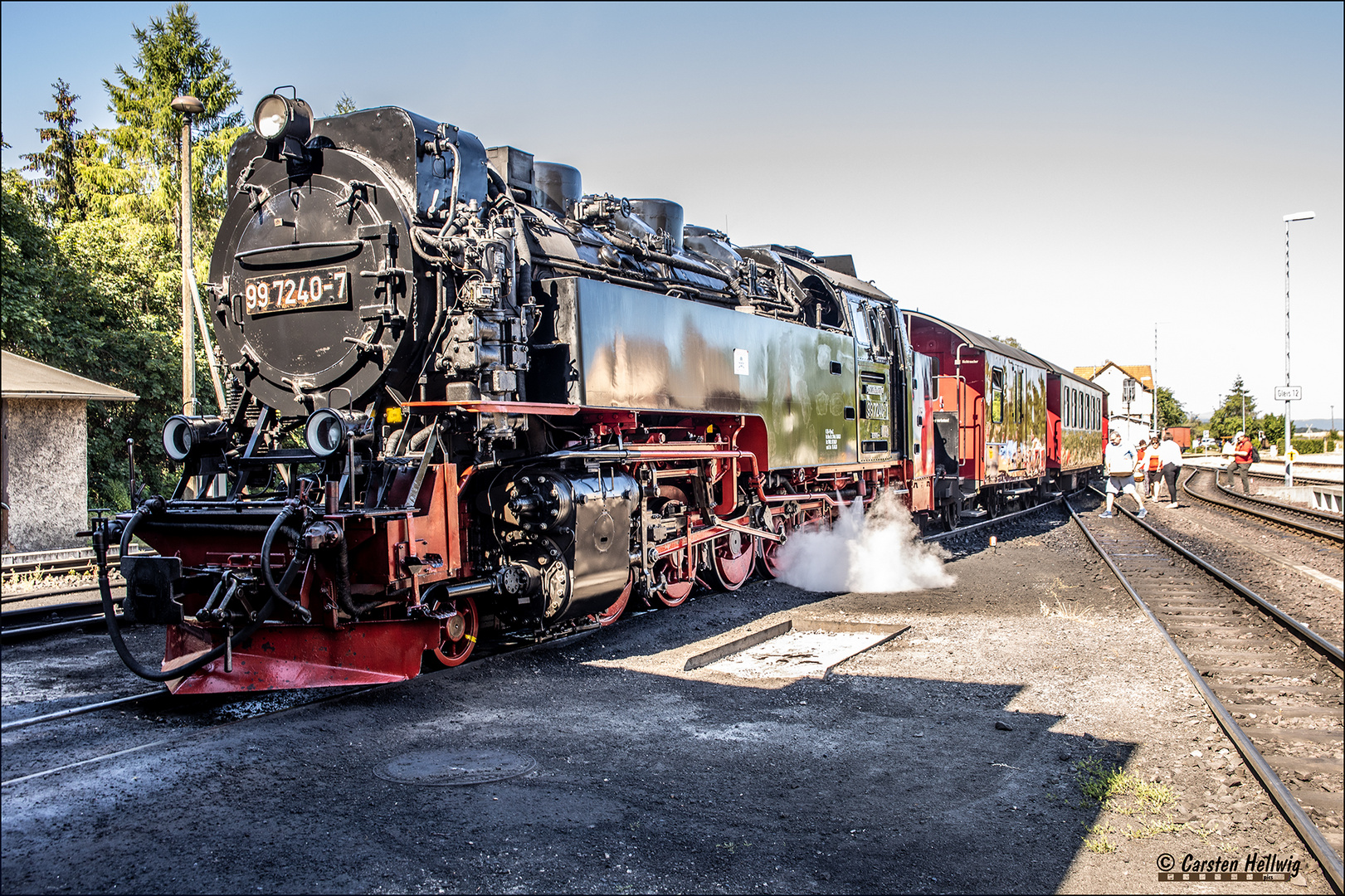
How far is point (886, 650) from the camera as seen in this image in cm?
680

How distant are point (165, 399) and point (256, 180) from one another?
13.0 meters

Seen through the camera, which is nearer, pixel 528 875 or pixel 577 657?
pixel 528 875

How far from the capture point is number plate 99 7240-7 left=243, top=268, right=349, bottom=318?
19.1ft

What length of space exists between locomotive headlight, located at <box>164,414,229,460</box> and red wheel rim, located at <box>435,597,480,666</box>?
198 cm

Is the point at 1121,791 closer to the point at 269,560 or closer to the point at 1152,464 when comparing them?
the point at 269,560

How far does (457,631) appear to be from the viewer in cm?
583

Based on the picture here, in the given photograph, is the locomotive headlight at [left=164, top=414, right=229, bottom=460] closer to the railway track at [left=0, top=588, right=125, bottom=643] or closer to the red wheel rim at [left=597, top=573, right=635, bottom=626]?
the railway track at [left=0, top=588, right=125, bottom=643]

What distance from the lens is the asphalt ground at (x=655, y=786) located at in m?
3.27

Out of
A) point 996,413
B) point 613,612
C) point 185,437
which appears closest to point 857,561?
point 613,612

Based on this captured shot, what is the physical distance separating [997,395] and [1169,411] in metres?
65.4

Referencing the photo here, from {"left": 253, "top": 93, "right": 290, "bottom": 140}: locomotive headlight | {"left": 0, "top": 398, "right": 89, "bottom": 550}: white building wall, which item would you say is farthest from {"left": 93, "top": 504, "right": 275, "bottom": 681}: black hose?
{"left": 0, "top": 398, "right": 89, "bottom": 550}: white building wall

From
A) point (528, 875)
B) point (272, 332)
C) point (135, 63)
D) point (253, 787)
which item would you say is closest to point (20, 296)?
point (135, 63)

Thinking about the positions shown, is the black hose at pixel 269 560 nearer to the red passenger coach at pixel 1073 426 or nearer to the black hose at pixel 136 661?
the black hose at pixel 136 661

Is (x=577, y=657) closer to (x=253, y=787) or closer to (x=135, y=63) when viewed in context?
(x=253, y=787)
